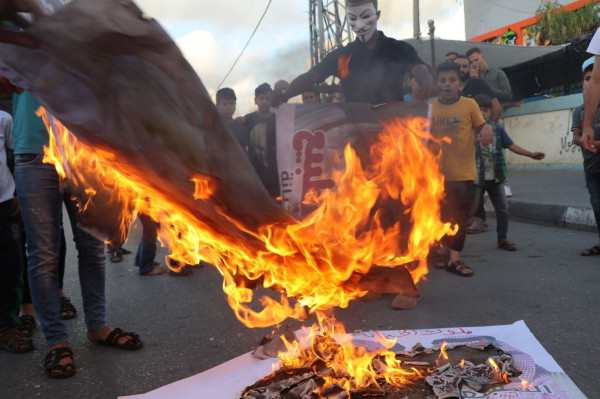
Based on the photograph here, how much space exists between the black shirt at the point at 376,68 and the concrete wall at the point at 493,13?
23.7m

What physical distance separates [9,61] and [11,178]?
7.70 ft

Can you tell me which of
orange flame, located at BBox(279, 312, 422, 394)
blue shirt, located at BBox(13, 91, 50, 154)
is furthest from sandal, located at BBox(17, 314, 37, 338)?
orange flame, located at BBox(279, 312, 422, 394)

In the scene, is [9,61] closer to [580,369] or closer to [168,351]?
[168,351]

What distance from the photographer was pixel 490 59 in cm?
1427

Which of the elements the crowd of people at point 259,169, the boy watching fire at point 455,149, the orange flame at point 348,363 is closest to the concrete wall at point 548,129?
the crowd of people at point 259,169

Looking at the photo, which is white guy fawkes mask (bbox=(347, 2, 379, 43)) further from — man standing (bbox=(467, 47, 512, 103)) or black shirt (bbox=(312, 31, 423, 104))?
man standing (bbox=(467, 47, 512, 103))

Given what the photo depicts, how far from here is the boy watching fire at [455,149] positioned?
4691mm

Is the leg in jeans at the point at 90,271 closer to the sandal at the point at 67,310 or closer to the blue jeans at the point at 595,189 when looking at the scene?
the sandal at the point at 67,310

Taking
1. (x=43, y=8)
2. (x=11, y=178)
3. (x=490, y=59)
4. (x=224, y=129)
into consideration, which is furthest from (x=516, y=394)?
(x=490, y=59)

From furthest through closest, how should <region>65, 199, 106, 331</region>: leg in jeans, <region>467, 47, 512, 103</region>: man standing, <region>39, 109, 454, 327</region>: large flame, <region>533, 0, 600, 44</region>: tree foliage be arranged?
1. <region>533, 0, 600, 44</region>: tree foliage
2. <region>467, 47, 512, 103</region>: man standing
3. <region>65, 199, 106, 331</region>: leg in jeans
4. <region>39, 109, 454, 327</region>: large flame

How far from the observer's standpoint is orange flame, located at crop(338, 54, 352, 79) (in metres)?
4.40

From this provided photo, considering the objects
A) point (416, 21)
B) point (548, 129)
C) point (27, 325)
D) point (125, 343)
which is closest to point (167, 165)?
point (125, 343)

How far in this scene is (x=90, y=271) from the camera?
307 cm

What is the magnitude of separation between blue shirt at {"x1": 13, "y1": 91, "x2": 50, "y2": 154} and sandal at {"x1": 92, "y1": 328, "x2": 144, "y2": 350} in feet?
3.98
